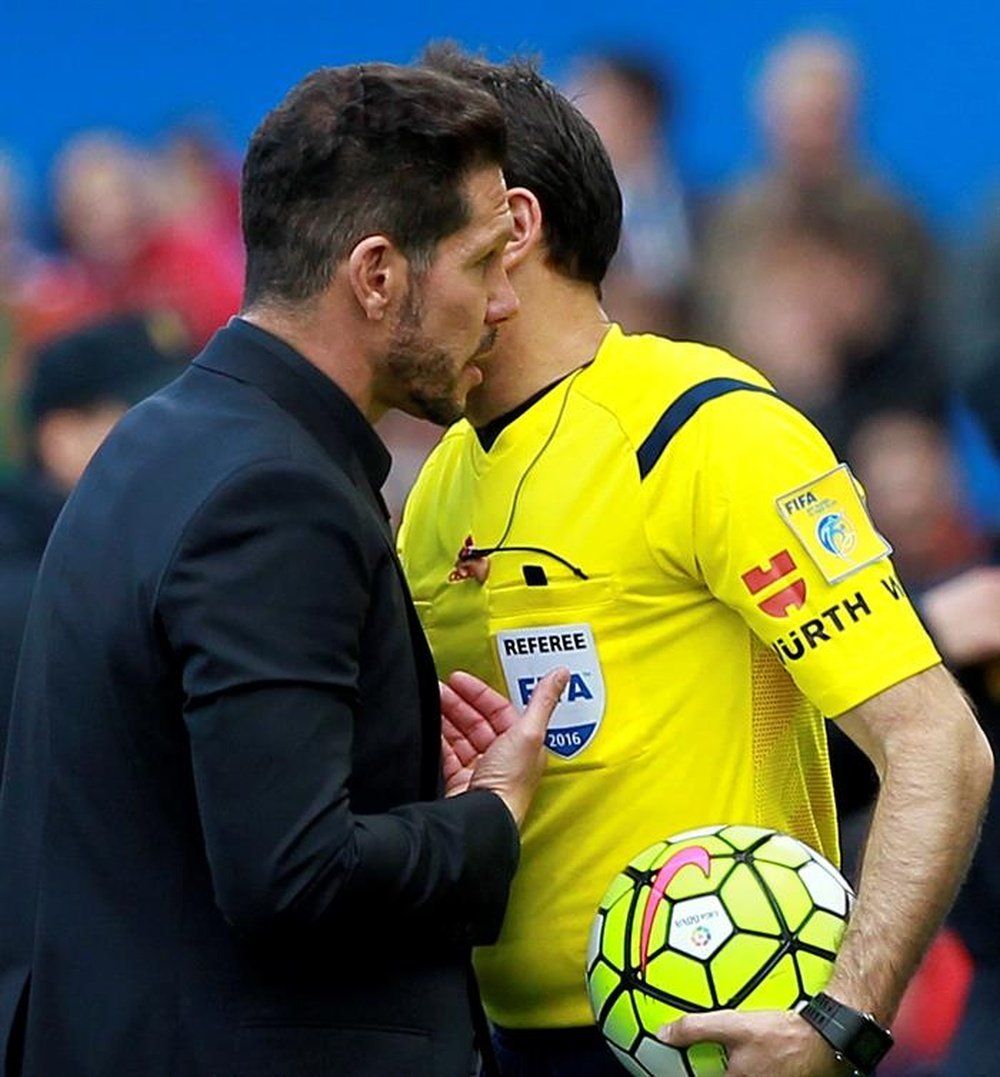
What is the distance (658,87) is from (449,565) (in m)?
4.01

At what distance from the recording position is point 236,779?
2268 mm

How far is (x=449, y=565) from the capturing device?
302cm

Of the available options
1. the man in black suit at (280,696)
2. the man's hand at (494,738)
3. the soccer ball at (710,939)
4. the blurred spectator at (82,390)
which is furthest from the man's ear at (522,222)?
the blurred spectator at (82,390)

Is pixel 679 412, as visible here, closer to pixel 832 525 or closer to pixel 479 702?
pixel 832 525

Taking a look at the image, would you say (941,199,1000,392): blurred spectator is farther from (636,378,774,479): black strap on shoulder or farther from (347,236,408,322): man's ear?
(347,236,408,322): man's ear

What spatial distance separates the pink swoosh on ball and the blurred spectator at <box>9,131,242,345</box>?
5.11 m

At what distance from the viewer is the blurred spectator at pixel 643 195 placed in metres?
6.55

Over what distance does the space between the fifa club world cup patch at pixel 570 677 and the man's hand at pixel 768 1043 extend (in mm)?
442

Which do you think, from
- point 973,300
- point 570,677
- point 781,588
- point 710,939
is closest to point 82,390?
point 570,677

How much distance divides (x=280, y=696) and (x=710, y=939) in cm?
63

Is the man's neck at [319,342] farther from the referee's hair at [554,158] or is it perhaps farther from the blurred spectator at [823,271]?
the blurred spectator at [823,271]

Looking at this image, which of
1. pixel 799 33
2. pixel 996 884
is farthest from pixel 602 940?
pixel 799 33

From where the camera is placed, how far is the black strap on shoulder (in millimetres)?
2771

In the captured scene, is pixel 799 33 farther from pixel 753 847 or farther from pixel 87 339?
pixel 753 847
